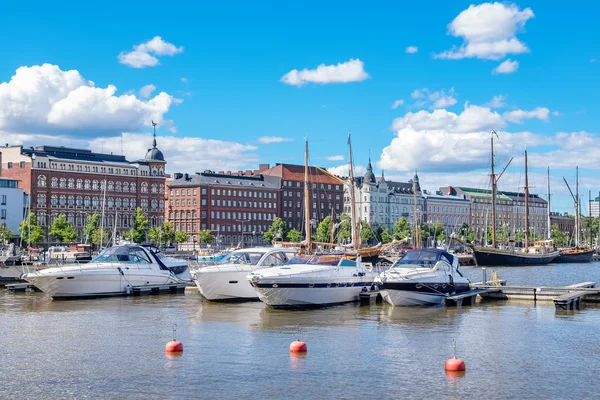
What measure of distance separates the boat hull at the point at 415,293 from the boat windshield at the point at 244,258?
28.7 ft

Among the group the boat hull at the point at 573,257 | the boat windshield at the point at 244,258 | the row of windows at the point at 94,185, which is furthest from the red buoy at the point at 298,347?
the row of windows at the point at 94,185

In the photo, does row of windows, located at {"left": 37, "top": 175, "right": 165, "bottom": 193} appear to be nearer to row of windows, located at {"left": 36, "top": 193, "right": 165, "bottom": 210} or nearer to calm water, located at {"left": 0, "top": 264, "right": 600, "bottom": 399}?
row of windows, located at {"left": 36, "top": 193, "right": 165, "bottom": 210}

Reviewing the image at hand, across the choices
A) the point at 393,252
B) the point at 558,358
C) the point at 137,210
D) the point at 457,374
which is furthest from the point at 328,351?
the point at 137,210

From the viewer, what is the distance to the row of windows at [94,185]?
170 m

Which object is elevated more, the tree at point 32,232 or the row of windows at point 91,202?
the row of windows at point 91,202

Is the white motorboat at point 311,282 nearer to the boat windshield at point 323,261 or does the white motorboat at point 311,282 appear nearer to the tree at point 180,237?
the boat windshield at point 323,261

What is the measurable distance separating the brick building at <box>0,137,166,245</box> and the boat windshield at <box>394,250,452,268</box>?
11898cm

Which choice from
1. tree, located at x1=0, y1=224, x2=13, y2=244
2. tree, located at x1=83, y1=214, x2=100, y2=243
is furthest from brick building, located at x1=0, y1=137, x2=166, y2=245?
tree, located at x1=0, y1=224, x2=13, y2=244

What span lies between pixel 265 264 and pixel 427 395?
2804cm

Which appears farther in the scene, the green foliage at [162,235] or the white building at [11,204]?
the green foliage at [162,235]

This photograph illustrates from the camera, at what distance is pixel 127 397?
79.1 ft

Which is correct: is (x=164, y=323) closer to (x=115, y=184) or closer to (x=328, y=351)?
(x=328, y=351)

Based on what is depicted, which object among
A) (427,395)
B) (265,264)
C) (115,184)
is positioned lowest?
(427,395)

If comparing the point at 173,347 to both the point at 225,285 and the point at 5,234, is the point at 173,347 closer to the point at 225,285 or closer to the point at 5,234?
the point at 225,285
